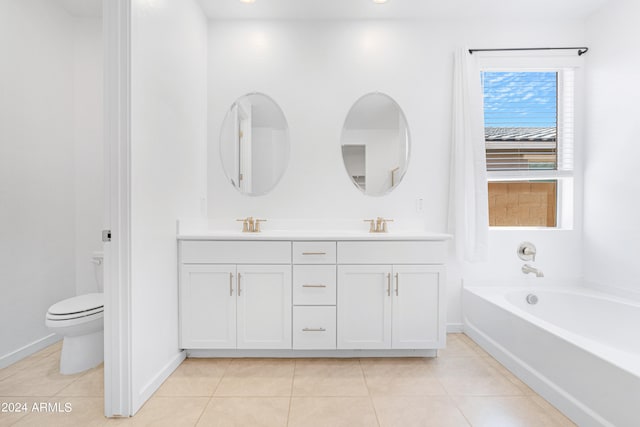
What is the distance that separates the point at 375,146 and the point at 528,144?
133cm

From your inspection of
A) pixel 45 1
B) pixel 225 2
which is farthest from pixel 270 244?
pixel 45 1

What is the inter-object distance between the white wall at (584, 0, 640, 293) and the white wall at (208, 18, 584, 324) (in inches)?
6.7

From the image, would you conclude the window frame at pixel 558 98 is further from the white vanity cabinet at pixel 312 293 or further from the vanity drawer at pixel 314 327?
the vanity drawer at pixel 314 327

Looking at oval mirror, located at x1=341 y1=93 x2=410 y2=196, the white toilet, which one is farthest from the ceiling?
the white toilet

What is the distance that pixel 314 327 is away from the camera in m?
2.20

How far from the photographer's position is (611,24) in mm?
2455

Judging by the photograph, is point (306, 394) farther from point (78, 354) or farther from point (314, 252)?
point (78, 354)

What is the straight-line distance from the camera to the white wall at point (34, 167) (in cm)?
217

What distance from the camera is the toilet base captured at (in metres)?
2.04

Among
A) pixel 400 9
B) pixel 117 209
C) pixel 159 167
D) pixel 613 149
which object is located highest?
pixel 400 9

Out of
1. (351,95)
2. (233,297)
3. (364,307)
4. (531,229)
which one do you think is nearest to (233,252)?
(233,297)

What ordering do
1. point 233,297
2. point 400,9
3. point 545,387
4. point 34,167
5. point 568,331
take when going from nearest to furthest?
point 545,387, point 568,331, point 233,297, point 34,167, point 400,9

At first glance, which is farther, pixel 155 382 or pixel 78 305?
pixel 78 305

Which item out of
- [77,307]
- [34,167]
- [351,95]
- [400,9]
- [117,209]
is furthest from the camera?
[351,95]
